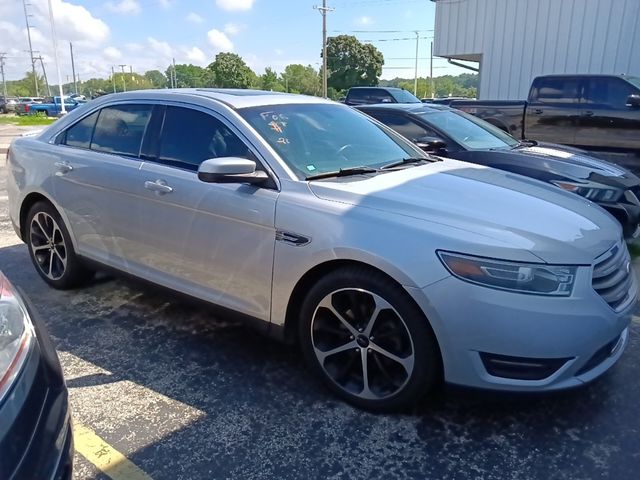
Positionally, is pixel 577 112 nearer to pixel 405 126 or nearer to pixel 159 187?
pixel 405 126

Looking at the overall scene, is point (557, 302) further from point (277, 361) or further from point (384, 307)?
point (277, 361)

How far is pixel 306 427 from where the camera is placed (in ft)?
8.27

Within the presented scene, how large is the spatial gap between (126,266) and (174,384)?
1.11 m

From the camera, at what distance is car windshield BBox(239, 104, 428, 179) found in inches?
118

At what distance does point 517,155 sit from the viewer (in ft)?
17.5

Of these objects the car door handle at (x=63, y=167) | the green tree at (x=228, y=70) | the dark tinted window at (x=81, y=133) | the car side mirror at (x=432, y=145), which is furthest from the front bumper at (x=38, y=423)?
the green tree at (x=228, y=70)

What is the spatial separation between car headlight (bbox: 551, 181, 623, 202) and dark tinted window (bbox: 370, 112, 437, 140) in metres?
1.58

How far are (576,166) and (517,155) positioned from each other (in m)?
0.59

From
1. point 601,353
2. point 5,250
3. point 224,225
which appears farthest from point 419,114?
point 5,250

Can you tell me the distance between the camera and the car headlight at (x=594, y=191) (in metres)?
4.81

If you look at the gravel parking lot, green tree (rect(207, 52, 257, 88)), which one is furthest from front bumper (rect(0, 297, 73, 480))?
green tree (rect(207, 52, 257, 88))

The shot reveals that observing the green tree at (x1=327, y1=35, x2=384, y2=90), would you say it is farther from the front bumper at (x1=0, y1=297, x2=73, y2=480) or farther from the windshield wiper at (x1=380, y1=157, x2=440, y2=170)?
the front bumper at (x1=0, y1=297, x2=73, y2=480)

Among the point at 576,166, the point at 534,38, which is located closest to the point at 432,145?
the point at 576,166

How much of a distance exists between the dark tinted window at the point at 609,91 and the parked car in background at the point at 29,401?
9650mm
